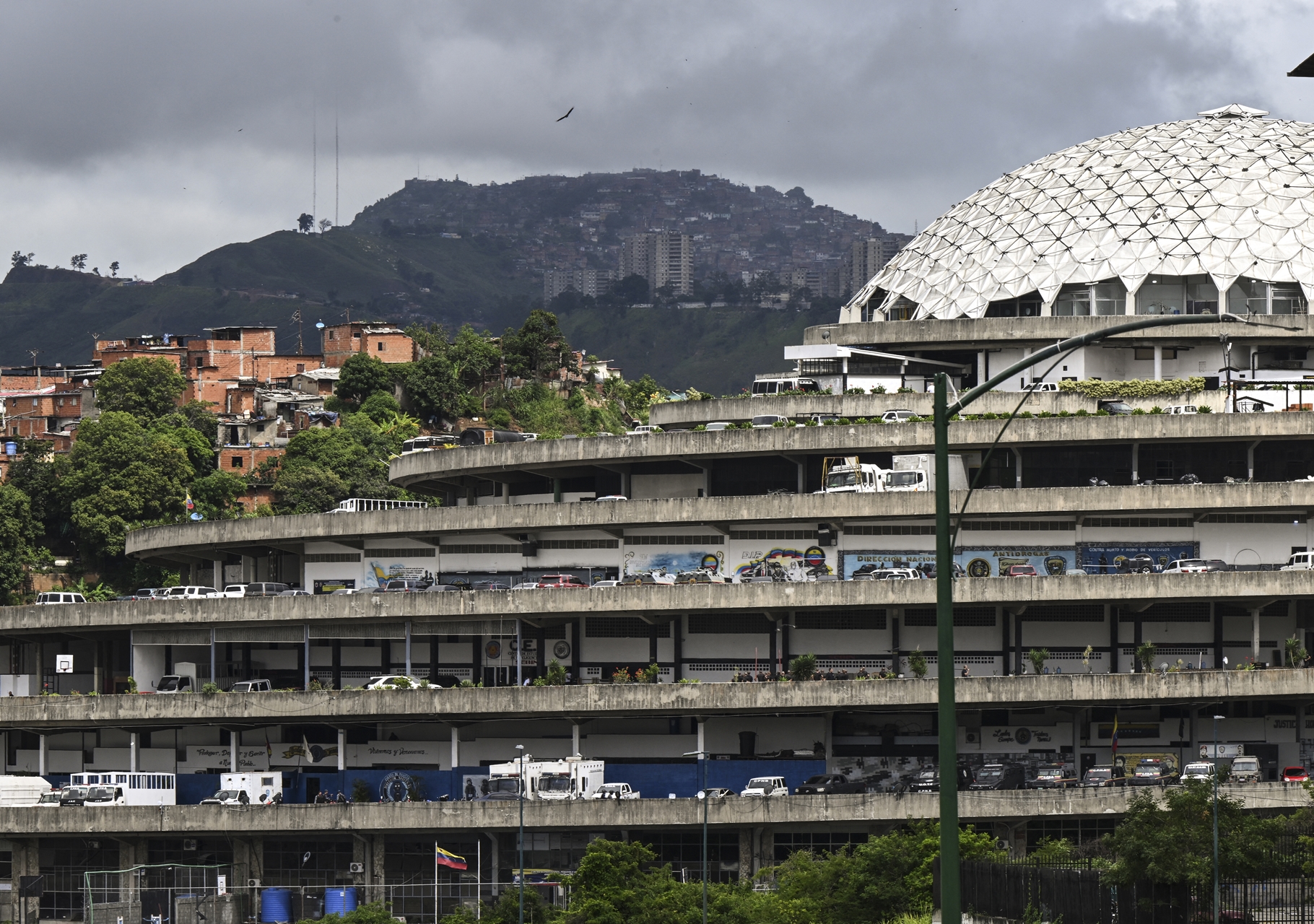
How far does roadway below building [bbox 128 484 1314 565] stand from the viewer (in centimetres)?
7212

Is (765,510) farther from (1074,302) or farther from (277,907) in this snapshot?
(277,907)

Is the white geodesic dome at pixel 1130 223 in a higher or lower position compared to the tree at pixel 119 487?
higher

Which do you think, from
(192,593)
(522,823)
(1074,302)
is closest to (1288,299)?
(1074,302)

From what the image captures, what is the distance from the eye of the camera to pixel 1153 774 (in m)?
67.9

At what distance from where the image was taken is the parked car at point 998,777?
67625 mm

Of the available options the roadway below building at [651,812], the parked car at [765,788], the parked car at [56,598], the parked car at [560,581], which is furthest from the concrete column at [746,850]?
the parked car at [56,598]

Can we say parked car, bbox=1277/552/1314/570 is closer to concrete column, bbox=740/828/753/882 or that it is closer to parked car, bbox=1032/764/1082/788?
parked car, bbox=1032/764/1082/788

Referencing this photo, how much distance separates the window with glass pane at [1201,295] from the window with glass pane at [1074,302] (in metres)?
4.30

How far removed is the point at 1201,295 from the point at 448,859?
41.5 meters

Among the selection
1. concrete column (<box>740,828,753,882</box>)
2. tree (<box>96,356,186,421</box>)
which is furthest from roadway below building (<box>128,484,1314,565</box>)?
tree (<box>96,356,186,421</box>)

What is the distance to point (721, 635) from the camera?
74688 mm

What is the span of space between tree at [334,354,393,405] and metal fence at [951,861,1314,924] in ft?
352

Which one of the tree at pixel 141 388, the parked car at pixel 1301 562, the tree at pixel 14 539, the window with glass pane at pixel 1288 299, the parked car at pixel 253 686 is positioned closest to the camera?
the parked car at pixel 1301 562

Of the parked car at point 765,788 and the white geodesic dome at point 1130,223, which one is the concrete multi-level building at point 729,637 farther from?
the white geodesic dome at point 1130,223
